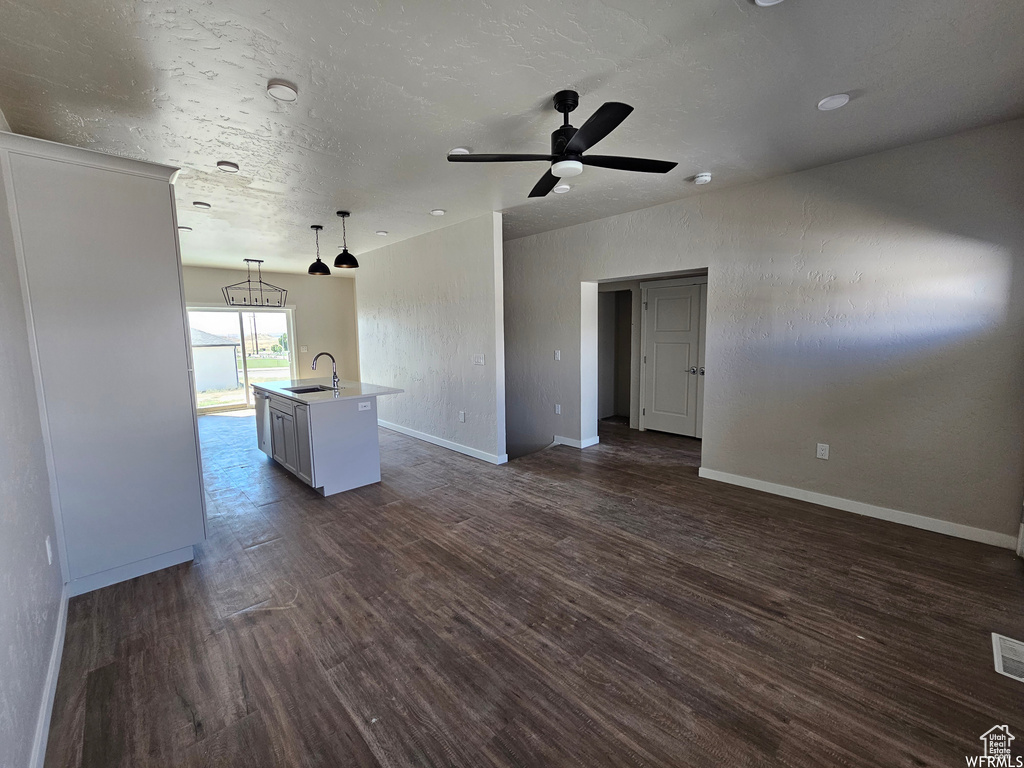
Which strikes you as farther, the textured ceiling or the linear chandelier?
the linear chandelier

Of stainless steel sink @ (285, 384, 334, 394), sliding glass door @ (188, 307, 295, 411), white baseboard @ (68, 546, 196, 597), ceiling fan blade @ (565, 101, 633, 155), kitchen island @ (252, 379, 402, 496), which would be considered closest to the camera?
ceiling fan blade @ (565, 101, 633, 155)

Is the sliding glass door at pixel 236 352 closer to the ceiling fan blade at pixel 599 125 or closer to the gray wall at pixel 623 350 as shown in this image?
the gray wall at pixel 623 350

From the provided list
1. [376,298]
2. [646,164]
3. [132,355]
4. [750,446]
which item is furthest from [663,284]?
[132,355]

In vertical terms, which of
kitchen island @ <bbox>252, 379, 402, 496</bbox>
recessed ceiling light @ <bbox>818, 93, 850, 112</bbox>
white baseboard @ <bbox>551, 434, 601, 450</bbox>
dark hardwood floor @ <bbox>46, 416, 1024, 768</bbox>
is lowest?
dark hardwood floor @ <bbox>46, 416, 1024, 768</bbox>

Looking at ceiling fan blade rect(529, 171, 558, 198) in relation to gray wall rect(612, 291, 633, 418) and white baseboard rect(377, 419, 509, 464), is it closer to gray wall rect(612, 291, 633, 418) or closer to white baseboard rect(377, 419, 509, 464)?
white baseboard rect(377, 419, 509, 464)

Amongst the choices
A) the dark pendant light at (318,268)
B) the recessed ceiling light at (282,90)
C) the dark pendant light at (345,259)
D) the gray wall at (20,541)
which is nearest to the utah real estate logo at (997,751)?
the gray wall at (20,541)

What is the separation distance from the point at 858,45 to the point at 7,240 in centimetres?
402

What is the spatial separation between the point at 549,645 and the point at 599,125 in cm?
247

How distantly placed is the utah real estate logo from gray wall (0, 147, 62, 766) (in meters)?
3.03

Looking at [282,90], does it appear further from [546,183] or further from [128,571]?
[128,571]

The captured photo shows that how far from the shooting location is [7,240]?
195 centimetres

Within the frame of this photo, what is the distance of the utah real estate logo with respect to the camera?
141 centimetres

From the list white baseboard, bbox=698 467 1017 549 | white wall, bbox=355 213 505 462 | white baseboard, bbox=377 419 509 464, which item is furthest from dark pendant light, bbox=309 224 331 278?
white baseboard, bbox=698 467 1017 549

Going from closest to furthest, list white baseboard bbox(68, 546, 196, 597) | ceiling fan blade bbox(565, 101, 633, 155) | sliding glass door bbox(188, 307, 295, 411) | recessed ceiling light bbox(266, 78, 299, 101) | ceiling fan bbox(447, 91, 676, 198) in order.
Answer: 1. ceiling fan blade bbox(565, 101, 633, 155)
2. ceiling fan bbox(447, 91, 676, 198)
3. recessed ceiling light bbox(266, 78, 299, 101)
4. white baseboard bbox(68, 546, 196, 597)
5. sliding glass door bbox(188, 307, 295, 411)
